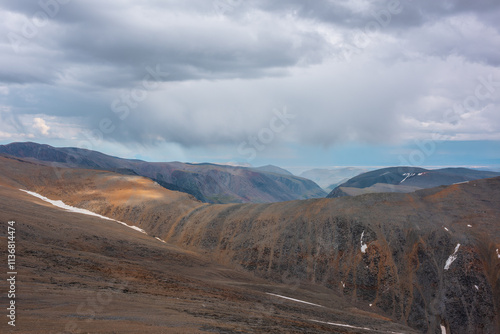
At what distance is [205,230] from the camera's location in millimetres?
56375

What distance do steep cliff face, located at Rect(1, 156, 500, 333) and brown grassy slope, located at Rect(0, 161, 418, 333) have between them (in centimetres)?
594

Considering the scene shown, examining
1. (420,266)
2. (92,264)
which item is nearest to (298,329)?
(92,264)

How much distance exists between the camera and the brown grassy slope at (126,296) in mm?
15188

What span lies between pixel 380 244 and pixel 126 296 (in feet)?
116

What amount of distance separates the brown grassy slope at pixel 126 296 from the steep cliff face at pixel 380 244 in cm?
594

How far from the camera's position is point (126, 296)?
20.3 metres

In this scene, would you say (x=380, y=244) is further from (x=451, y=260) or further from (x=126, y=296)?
(x=126, y=296)

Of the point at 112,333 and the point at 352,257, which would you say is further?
the point at 352,257

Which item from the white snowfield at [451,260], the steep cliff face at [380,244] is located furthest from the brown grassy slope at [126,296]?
the white snowfield at [451,260]

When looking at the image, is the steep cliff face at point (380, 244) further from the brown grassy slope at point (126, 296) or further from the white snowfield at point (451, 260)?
the brown grassy slope at point (126, 296)

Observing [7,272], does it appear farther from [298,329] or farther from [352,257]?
[352,257]

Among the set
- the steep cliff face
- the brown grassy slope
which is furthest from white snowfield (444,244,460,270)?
the brown grassy slope

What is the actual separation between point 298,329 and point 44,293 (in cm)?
1368

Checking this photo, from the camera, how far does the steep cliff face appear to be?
3909cm
